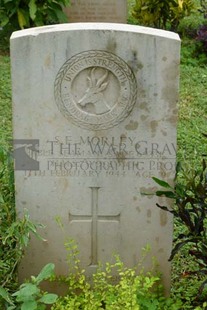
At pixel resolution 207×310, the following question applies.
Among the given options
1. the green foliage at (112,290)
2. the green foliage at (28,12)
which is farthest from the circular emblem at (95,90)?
the green foliage at (28,12)

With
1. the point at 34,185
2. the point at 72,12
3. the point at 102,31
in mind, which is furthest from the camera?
the point at 72,12

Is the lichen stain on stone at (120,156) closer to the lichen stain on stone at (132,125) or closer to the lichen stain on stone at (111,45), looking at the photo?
the lichen stain on stone at (132,125)

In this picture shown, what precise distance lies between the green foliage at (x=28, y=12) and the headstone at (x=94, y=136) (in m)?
4.14

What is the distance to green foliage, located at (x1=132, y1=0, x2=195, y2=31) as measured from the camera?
858 centimetres

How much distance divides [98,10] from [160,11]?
95cm

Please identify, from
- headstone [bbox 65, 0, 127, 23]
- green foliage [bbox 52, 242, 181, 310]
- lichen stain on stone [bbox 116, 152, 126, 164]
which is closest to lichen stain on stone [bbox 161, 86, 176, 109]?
lichen stain on stone [bbox 116, 152, 126, 164]

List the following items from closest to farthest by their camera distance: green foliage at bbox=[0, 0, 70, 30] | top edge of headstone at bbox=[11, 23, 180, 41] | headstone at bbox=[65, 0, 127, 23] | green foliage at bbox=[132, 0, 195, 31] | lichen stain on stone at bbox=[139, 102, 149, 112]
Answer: top edge of headstone at bbox=[11, 23, 180, 41] → lichen stain on stone at bbox=[139, 102, 149, 112] → green foliage at bbox=[0, 0, 70, 30] → headstone at bbox=[65, 0, 127, 23] → green foliage at bbox=[132, 0, 195, 31]

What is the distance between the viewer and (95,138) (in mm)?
3475

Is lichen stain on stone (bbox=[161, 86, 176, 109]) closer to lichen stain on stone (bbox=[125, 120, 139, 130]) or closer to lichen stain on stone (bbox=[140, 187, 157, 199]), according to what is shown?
lichen stain on stone (bbox=[125, 120, 139, 130])

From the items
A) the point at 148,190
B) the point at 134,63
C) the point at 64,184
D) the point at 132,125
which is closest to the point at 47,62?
the point at 134,63

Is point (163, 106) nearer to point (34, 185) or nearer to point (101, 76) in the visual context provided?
point (101, 76)

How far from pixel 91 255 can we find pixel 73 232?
166 mm

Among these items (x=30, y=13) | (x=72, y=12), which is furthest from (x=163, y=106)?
(x=72, y=12)

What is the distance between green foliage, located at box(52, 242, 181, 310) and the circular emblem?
2.27 ft
